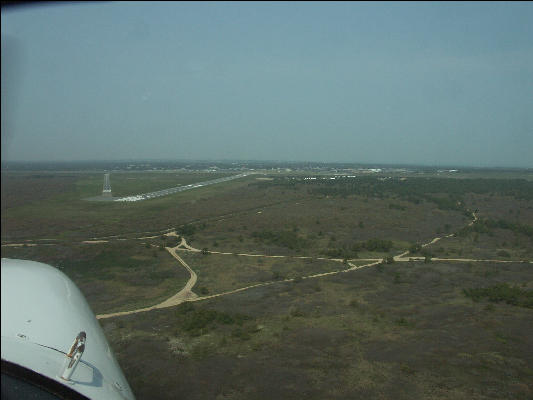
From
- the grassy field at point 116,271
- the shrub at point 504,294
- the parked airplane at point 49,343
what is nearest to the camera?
the parked airplane at point 49,343

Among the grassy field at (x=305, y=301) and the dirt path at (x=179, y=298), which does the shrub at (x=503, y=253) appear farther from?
the dirt path at (x=179, y=298)

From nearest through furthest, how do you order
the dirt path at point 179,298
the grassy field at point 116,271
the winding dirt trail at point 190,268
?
the dirt path at point 179,298, the winding dirt trail at point 190,268, the grassy field at point 116,271

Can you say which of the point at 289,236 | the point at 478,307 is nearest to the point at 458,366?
the point at 478,307

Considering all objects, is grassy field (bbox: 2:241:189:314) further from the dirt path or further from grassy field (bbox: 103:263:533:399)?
grassy field (bbox: 103:263:533:399)

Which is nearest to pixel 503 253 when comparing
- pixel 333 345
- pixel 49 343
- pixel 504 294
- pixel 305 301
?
pixel 504 294

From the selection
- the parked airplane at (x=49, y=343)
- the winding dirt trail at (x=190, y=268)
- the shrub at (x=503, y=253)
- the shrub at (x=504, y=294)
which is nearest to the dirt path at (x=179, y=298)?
the winding dirt trail at (x=190, y=268)

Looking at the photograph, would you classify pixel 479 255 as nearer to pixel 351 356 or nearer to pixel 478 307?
pixel 478 307

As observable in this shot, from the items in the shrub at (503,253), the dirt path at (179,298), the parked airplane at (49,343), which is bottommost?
the dirt path at (179,298)

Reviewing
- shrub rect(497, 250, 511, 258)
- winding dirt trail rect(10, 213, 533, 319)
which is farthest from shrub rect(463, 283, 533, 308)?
shrub rect(497, 250, 511, 258)

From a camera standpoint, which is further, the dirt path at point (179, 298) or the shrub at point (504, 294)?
the shrub at point (504, 294)
